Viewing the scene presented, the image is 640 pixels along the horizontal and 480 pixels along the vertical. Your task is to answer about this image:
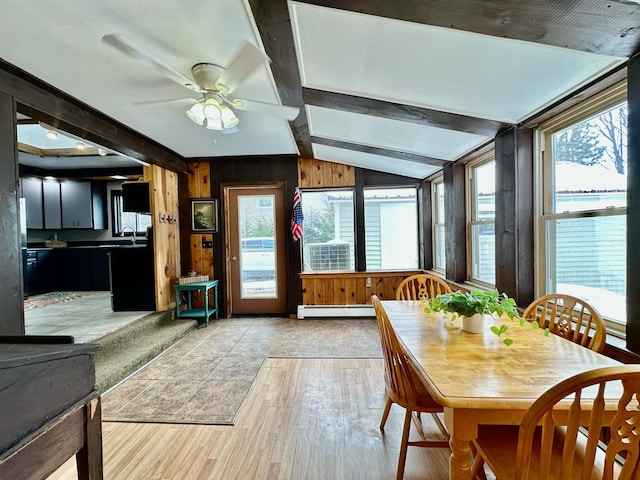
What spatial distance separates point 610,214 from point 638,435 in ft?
4.54

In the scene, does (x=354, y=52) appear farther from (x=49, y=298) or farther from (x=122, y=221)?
(x=122, y=221)

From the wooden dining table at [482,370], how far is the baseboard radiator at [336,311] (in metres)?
2.80

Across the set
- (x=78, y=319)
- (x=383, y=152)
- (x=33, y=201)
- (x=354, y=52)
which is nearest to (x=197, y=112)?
(x=354, y=52)

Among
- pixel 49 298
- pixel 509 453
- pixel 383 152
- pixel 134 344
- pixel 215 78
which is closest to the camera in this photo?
pixel 509 453

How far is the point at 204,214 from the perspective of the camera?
15.5ft

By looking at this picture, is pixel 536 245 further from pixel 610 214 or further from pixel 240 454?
pixel 240 454

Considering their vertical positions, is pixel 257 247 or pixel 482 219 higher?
pixel 482 219

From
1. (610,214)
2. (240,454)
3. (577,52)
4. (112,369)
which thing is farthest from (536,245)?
(112,369)

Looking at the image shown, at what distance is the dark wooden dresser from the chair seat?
146cm

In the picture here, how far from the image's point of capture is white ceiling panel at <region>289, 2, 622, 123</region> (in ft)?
5.08

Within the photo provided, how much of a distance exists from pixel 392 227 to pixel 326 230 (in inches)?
41.3

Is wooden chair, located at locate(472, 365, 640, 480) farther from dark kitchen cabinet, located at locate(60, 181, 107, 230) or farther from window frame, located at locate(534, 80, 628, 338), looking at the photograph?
dark kitchen cabinet, located at locate(60, 181, 107, 230)

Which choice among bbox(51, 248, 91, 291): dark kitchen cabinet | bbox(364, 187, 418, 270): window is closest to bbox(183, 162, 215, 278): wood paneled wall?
bbox(364, 187, 418, 270): window

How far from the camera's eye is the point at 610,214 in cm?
174
